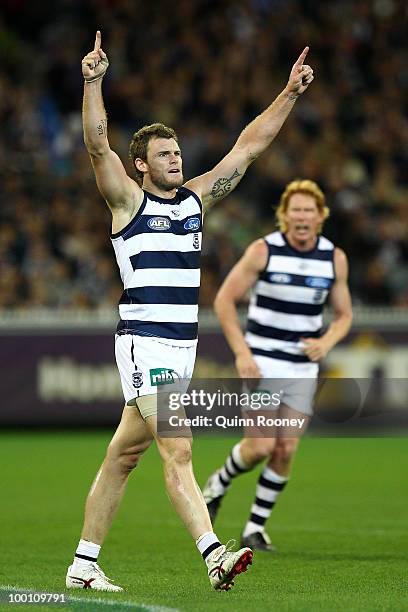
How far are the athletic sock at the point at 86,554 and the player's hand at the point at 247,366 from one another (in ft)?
7.64

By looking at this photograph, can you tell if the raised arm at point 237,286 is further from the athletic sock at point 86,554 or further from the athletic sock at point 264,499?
the athletic sock at point 86,554

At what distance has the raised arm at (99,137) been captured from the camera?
6.89 m

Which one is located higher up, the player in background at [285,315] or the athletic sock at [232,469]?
the player in background at [285,315]

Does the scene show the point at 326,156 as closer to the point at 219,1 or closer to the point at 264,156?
the point at 264,156

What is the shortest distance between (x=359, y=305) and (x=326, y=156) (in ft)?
12.3

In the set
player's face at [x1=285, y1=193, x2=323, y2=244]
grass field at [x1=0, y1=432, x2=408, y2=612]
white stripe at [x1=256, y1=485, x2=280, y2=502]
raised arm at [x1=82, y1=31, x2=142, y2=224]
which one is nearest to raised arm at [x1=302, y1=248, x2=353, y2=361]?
player's face at [x1=285, y1=193, x2=323, y2=244]

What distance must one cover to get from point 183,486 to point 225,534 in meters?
2.99

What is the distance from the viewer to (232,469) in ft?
31.8

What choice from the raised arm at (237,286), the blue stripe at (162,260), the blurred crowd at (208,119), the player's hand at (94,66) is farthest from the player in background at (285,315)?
the blurred crowd at (208,119)

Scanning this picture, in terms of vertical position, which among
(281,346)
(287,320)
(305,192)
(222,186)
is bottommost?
(281,346)

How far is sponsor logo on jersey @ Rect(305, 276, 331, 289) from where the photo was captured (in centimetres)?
959

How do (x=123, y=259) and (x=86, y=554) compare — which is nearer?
(x=123, y=259)

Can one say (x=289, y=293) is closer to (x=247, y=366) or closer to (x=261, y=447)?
(x=247, y=366)

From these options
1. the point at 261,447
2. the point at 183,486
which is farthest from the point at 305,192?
the point at 183,486
